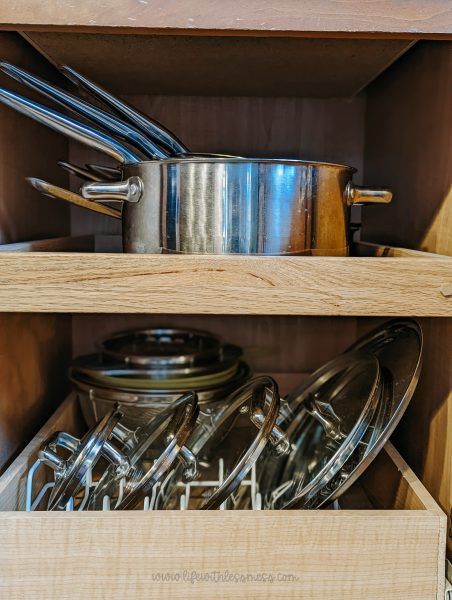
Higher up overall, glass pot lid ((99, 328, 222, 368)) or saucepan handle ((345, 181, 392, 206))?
saucepan handle ((345, 181, 392, 206))

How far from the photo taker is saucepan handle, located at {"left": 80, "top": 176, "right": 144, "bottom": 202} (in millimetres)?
615

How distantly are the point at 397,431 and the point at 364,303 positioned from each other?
369 mm

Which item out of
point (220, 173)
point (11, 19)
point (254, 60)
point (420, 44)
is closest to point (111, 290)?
point (220, 173)

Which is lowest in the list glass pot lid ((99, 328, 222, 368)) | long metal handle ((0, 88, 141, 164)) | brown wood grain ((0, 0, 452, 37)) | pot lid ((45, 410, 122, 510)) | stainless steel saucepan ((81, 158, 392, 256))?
pot lid ((45, 410, 122, 510))

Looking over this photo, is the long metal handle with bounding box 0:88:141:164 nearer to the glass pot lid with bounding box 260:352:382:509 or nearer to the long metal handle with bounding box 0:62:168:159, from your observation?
the long metal handle with bounding box 0:62:168:159

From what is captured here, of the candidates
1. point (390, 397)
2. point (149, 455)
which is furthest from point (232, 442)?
point (390, 397)

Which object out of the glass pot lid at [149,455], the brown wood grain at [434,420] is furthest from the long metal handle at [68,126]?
the brown wood grain at [434,420]

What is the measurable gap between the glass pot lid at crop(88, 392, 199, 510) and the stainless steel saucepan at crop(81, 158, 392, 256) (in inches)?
8.0

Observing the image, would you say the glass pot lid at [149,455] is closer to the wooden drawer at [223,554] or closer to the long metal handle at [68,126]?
the wooden drawer at [223,554]

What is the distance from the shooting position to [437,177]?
73cm

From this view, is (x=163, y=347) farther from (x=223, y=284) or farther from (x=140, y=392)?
(x=223, y=284)

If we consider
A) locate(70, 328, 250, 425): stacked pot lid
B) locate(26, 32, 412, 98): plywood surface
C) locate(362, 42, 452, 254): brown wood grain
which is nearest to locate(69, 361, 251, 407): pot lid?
locate(70, 328, 250, 425): stacked pot lid

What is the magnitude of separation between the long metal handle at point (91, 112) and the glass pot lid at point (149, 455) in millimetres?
309

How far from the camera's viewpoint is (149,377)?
85 cm
